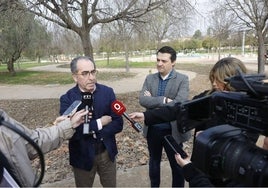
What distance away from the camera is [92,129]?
2.46 m

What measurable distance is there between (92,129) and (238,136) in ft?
4.55

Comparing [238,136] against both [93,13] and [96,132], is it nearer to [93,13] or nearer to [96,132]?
[96,132]

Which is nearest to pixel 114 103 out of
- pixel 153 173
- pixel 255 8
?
pixel 153 173

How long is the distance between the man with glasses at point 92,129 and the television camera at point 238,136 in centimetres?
129

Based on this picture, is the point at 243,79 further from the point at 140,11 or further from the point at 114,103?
the point at 140,11

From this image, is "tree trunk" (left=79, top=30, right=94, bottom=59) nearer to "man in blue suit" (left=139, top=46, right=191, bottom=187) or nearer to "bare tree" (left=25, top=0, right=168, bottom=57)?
"bare tree" (left=25, top=0, right=168, bottom=57)

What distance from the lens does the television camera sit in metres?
1.13

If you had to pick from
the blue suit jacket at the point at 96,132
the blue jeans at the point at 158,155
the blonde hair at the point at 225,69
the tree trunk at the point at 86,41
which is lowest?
the blue jeans at the point at 158,155

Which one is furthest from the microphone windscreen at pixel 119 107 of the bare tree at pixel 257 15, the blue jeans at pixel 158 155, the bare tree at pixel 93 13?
the bare tree at pixel 257 15

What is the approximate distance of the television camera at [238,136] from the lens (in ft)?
3.72

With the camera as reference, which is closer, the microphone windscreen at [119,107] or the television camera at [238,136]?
the television camera at [238,136]

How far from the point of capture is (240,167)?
3.86ft

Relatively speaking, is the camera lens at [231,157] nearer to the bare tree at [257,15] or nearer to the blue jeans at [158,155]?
the blue jeans at [158,155]

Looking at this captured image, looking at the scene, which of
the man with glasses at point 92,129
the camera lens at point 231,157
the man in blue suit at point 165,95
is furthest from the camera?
the man in blue suit at point 165,95
